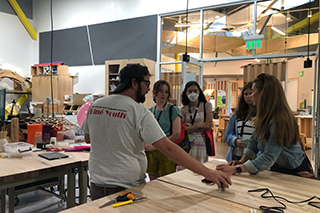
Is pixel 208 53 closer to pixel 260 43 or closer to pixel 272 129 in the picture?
pixel 260 43

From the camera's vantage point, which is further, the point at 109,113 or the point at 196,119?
the point at 196,119

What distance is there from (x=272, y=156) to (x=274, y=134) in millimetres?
140

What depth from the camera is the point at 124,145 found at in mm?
1411

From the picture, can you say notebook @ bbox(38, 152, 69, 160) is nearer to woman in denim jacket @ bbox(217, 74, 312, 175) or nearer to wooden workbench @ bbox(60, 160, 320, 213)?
wooden workbench @ bbox(60, 160, 320, 213)

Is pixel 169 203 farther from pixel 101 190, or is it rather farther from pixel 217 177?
pixel 101 190

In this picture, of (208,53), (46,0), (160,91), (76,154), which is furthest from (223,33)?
(46,0)

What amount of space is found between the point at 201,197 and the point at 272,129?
662 mm

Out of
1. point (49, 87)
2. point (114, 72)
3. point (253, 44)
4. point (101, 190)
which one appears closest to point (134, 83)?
point (101, 190)

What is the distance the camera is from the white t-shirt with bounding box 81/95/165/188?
1.40 m

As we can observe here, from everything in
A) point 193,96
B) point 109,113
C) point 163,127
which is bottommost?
point 163,127

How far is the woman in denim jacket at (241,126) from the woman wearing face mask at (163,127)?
0.55 meters

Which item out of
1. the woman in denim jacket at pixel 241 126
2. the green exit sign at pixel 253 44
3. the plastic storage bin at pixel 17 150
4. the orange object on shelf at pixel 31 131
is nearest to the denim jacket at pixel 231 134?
the woman in denim jacket at pixel 241 126

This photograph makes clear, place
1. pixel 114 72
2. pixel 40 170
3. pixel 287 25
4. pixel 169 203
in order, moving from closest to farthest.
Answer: pixel 169 203 < pixel 40 170 < pixel 287 25 < pixel 114 72

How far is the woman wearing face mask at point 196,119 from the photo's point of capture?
296cm
